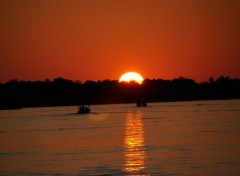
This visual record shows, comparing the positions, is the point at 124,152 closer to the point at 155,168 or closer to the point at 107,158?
the point at 107,158

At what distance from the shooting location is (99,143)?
62938mm

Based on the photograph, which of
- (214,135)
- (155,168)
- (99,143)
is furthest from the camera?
(214,135)

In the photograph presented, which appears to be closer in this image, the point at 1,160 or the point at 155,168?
the point at 155,168

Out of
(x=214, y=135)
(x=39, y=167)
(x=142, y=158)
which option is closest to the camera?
(x=39, y=167)

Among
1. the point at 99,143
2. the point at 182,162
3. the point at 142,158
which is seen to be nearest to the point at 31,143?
the point at 99,143

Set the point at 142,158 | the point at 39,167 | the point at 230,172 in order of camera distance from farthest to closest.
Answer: the point at 142,158
the point at 39,167
the point at 230,172

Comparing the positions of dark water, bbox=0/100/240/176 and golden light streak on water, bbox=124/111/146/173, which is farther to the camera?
golden light streak on water, bbox=124/111/146/173

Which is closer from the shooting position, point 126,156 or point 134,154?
point 126,156

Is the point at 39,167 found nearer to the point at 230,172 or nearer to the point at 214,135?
the point at 230,172

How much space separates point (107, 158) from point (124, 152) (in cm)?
466

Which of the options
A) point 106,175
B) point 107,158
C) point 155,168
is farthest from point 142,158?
point 106,175

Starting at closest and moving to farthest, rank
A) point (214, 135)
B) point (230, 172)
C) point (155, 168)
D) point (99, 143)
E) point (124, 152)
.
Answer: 1. point (230, 172)
2. point (155, 168)
3. point (124, 152)
4. point (99, 143)
5. point (214, 135)

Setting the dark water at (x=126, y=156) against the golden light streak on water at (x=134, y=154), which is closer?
the dark water at (x=126, y=156)

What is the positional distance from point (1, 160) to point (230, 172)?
2098 cm
